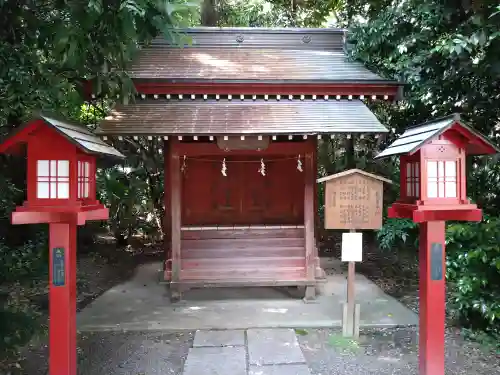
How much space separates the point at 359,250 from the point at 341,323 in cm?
113

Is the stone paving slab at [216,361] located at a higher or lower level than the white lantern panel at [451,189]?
lower

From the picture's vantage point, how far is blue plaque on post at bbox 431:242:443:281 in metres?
3.77

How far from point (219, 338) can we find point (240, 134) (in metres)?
2.83

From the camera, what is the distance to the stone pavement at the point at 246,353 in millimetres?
4371

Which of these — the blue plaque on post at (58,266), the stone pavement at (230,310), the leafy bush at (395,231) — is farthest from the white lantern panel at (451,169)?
the leafy bush at (395,231)

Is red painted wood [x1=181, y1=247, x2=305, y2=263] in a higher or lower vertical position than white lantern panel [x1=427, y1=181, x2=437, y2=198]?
lower

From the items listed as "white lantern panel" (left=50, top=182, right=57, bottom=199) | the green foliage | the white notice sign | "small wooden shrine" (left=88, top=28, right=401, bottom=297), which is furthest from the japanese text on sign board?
the green foliage

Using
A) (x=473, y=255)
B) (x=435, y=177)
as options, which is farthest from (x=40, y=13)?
(x=473, y=255)

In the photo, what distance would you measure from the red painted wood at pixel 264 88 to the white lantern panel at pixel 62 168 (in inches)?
137

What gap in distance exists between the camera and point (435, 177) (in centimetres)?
368

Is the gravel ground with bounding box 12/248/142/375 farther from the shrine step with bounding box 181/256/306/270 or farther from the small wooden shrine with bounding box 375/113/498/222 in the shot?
the small wooden shrine with bounding box 375/113/498/222

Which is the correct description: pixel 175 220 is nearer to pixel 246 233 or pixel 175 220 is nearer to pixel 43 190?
pixel 246 233

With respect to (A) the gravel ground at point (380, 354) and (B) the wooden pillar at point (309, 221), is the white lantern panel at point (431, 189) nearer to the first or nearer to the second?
(A) the gravel ground at point (380, 354)

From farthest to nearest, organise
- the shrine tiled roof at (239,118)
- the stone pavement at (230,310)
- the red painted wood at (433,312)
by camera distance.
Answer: the shrine tiled roof at (239,118)
the stone pavement at (230,310)
the red painted wood at (433,312)
